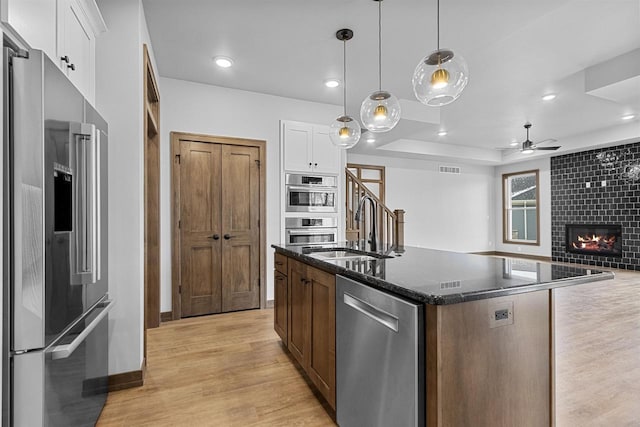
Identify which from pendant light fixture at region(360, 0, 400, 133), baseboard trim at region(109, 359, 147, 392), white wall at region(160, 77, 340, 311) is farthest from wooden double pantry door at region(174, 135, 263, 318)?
pendant light fixture at region(360, 0, 400, 133)

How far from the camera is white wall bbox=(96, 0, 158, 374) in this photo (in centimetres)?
232

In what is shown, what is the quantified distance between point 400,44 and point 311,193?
83.6 inches

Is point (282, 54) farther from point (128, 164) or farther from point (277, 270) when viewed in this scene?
point (277, 270)

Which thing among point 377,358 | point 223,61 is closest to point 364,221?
point 223,61

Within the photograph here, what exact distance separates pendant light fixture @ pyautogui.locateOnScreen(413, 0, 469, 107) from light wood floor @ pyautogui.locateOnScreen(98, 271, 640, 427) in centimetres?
210

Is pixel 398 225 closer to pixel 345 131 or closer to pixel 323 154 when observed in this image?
pixel 323 154

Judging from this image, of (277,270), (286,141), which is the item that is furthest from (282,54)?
(277,270)

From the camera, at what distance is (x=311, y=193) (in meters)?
4.56

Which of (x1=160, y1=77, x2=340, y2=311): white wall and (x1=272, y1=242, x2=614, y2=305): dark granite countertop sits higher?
(x1=160, y1=77, x2=340, y2=311): white wall

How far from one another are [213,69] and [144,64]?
1.28m

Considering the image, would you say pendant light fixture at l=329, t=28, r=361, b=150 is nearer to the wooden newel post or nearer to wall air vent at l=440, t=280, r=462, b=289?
wall air vent at l=440, t=280, r=462, b=289

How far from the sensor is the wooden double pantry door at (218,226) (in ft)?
12.9

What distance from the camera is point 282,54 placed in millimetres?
3406

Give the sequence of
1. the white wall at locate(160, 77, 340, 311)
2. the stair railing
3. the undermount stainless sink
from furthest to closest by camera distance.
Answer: the stair railing < the white wall at locate(160, 77, 340, 311) < the undermount stainless sink
